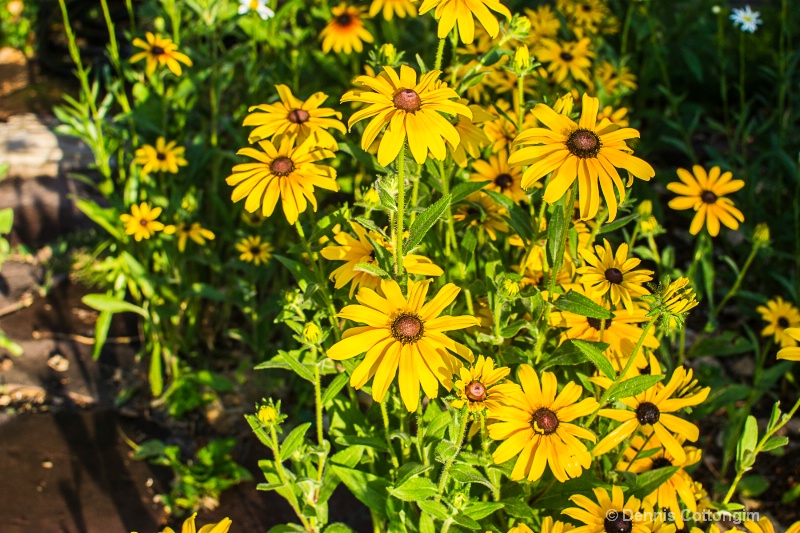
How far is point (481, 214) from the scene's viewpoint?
186cm

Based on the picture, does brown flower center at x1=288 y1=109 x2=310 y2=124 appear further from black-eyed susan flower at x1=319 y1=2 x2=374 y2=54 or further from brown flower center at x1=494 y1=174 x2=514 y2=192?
black-eyed susan flower at x1=319 y1=2 x2=374 y2=54

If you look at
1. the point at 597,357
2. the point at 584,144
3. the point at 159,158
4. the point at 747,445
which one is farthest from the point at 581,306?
the point at 159,158

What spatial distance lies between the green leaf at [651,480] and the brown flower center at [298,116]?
1.16 meters

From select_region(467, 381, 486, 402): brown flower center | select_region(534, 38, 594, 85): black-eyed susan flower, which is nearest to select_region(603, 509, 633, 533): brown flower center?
select_region(467, 381, 486, 402): brown flower center

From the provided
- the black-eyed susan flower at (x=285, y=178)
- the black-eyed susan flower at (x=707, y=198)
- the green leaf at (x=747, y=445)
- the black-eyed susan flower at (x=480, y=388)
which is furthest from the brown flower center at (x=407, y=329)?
the black-eyed susan flower at (x=707, y=198)

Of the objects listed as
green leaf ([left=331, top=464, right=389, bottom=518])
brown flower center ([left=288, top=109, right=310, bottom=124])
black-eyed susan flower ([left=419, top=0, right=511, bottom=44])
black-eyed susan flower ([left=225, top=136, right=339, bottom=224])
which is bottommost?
green leaf ([left=331, top=464, right=389, bottom=518])

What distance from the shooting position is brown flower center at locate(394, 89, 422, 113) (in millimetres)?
1411

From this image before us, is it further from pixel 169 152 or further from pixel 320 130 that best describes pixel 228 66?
pixel 320 130

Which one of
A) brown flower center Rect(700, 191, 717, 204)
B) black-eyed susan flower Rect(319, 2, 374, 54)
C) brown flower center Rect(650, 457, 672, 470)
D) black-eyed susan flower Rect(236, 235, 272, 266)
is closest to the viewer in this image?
brown flower center Rect(650, 457, 672, 470)

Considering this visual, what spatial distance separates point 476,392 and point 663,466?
0.72m

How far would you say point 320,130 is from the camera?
1.71 metres

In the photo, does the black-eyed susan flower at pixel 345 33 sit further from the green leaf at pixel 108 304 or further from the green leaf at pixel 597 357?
the green leaf at pixel 597 357

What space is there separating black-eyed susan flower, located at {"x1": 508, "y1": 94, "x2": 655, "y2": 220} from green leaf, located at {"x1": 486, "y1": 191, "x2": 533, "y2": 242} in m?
0.23

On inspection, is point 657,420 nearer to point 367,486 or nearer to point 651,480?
point 651,480
